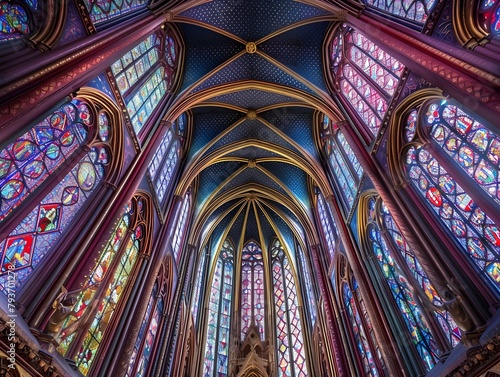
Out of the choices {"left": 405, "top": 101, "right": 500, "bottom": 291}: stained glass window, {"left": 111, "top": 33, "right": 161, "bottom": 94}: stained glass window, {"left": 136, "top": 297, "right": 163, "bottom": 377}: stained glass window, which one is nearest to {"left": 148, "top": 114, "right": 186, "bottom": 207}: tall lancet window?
{"left": 111, "top": 33, "right": 161, "bottom": 94}: stained glass window

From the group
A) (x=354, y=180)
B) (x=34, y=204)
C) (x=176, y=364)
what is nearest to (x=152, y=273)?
(x=176, y=364)

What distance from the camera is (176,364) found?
37.9ft

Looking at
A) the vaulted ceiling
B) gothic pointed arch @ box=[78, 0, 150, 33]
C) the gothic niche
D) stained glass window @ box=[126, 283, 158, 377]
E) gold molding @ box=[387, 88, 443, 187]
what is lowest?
stained glass window @ box=[126, 283, 158, 377]

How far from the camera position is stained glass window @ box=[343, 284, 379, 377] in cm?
954

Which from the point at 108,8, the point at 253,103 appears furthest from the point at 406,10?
the point at 253,103

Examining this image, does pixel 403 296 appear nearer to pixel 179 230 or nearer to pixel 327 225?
pixel 327 225

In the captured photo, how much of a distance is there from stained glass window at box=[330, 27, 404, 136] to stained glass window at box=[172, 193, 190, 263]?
840cm

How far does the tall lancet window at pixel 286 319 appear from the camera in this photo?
15.0m

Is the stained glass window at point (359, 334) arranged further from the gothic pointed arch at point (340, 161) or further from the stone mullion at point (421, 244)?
the stone mullion at point (421, 244)

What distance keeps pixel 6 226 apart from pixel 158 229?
623 centimetres

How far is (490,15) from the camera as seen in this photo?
5.50 meters

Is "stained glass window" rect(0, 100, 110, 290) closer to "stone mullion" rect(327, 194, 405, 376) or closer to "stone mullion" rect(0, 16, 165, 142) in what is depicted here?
"stone mullion" rect(0, 16, 165, 142)

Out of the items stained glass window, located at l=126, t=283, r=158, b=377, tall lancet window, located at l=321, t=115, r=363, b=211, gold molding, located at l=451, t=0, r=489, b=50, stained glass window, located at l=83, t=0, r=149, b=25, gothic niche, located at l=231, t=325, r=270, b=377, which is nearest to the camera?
gold molding, located at l=451, t=0, r=489, b=50

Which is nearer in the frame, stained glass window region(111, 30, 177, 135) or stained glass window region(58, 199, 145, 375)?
stained glass window region(58, 199, 145, 375)
